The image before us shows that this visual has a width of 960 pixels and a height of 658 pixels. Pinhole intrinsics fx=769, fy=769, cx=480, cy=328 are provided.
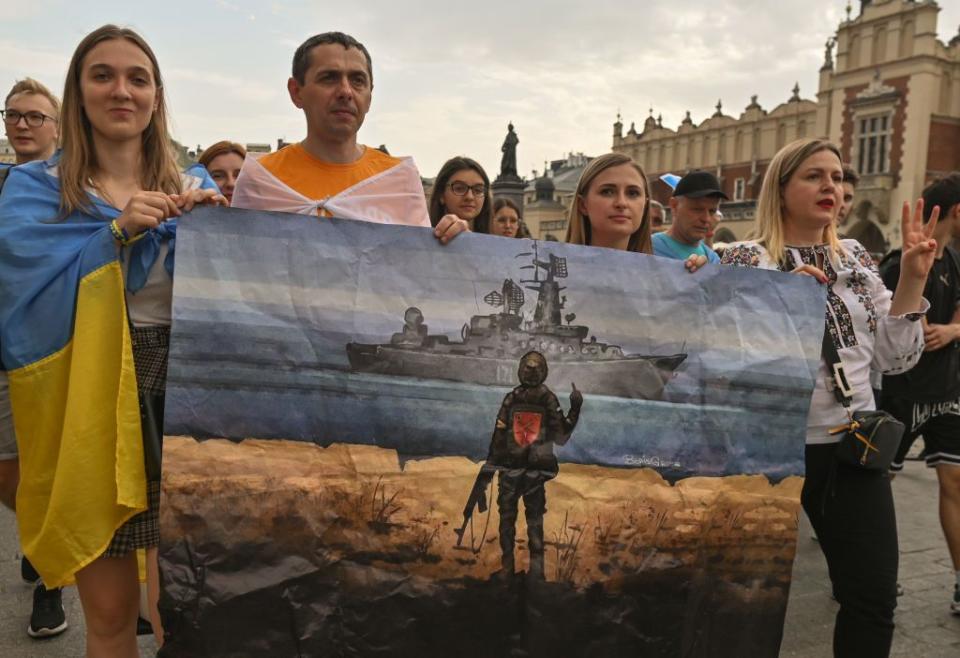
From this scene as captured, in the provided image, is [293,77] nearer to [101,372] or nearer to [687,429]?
[101,372]

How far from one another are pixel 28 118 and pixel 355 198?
2.61 metres

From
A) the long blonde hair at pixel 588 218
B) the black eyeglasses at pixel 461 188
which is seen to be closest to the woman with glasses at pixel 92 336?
the long blonde hair at pixel 588 218

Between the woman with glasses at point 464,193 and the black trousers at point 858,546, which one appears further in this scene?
the woman with glasses at point 464,193

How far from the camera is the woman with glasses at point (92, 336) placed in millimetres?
2061

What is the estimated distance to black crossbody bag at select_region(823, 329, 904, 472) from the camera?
8.29 ft

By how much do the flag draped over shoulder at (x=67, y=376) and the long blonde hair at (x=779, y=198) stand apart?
2.23 metres

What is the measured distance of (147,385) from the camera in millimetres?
2174

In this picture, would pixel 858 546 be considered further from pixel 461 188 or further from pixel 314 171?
pixel 461 188

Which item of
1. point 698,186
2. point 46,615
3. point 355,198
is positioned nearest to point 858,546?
point 355,198

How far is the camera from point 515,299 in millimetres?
2324

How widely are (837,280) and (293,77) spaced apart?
2101 mm

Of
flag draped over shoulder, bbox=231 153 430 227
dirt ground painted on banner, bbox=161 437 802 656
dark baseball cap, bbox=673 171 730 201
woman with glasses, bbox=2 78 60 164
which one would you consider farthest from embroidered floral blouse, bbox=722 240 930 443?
woman with glasses, bbox=2 78 60 164

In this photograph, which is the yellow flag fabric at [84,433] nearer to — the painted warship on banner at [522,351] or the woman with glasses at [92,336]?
the woman with glasses at [92,336]
